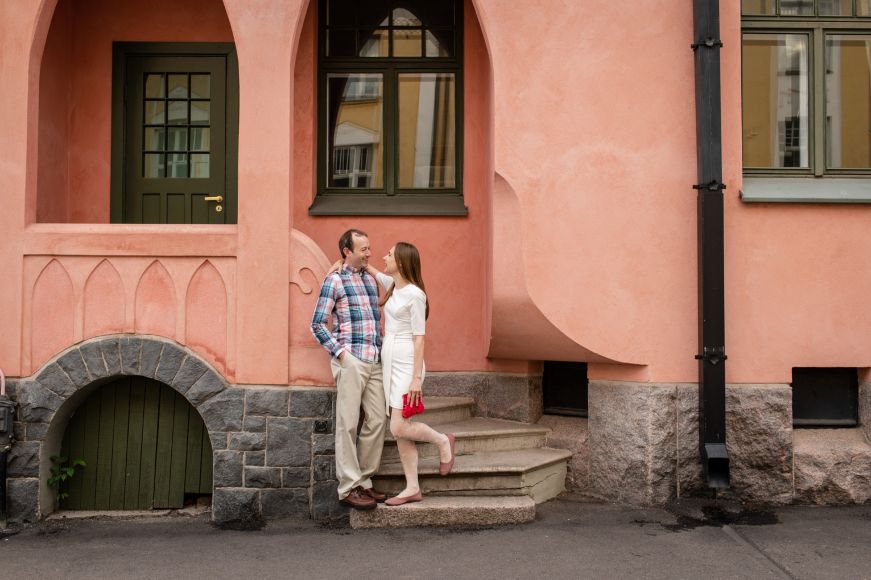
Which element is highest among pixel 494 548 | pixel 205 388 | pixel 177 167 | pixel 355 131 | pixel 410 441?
pixel 355 131

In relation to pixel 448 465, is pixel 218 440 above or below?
above

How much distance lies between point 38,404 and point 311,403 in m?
2.24

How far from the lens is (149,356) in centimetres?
678

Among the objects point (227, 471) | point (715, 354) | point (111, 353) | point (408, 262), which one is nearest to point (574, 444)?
point (715, 354)

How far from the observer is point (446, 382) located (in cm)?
808

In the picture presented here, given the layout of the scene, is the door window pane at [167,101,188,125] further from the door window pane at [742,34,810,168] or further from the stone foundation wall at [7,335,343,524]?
the door window pane at [742,34,810,168]

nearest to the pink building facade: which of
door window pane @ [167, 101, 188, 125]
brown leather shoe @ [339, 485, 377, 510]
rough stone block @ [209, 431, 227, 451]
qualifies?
rough stone block @ [209, 431, 227, 451]

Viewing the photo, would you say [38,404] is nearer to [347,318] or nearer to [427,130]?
[347,318]

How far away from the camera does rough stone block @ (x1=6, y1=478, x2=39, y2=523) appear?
265 inches

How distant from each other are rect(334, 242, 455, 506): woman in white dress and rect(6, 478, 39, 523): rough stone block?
2.90 m

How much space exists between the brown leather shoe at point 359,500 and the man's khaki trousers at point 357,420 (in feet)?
0.13

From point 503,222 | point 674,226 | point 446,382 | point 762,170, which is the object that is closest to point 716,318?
point 674,226

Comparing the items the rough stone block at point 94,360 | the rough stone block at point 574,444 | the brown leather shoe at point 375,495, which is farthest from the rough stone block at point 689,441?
the rough stone block at point 94,360

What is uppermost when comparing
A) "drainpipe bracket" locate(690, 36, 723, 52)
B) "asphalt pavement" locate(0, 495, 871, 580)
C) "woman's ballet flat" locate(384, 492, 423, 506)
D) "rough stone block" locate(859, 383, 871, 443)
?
"drainpipe bracket" locate(690, 36, 723, 52)
